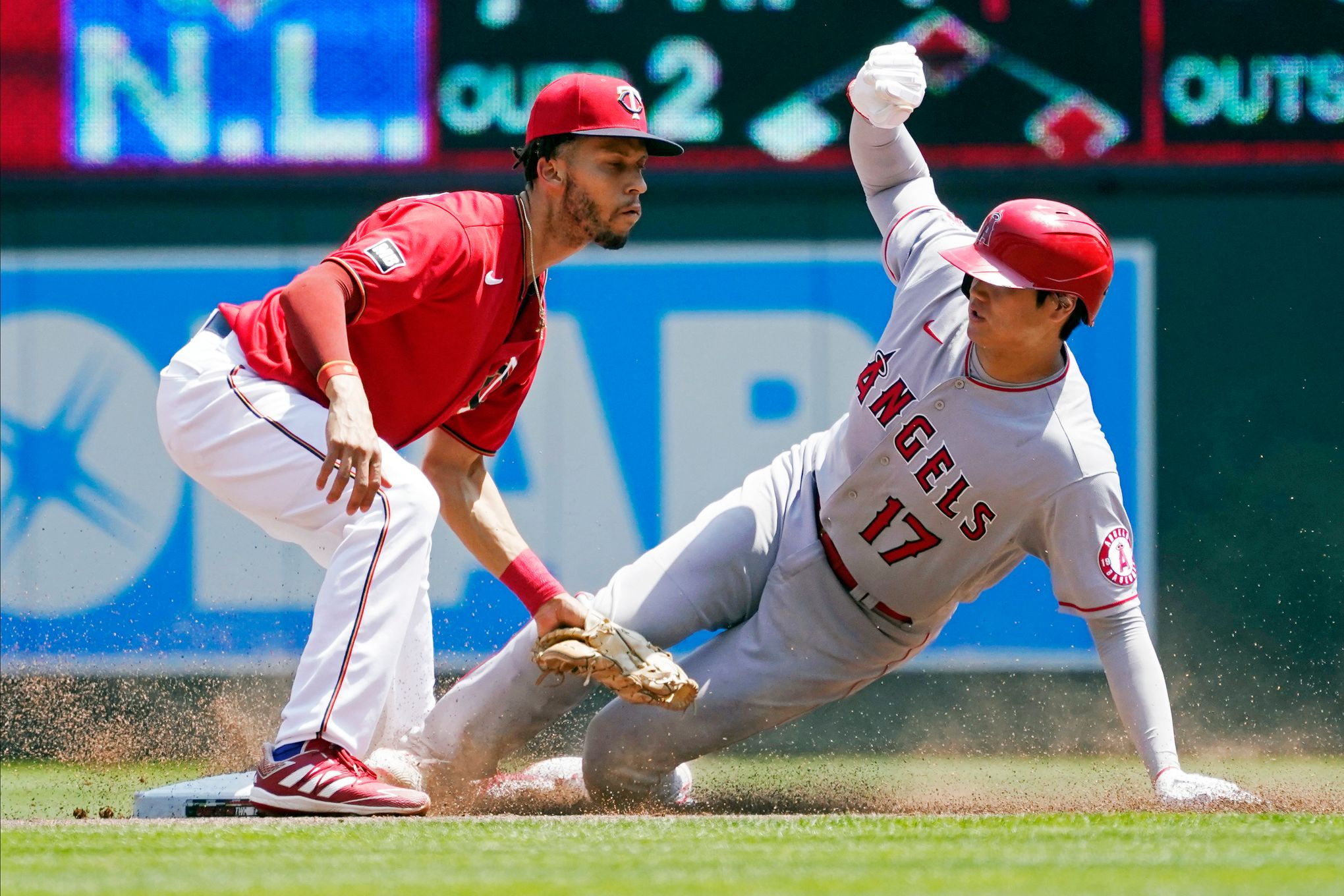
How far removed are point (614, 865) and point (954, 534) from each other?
1238mm

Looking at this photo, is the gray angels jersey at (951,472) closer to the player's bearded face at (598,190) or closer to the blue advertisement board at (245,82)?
the player's bearded face at (598,190)

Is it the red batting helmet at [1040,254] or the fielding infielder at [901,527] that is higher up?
the red batting helmet at [1040,254]

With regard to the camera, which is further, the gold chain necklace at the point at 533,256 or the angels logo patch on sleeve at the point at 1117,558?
Answer: the gold chain necklace at the point at 533,256

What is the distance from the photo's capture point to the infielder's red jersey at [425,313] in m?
2.78

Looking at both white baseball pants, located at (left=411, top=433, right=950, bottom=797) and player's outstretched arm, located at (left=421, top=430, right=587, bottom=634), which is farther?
white baseball pants, located at (left=411, top=433, right=950, bottom=797)

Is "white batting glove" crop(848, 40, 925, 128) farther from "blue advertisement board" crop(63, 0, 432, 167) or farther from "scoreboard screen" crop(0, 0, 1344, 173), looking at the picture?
"blue advertisement board" crop(63, 0, 432, 167)

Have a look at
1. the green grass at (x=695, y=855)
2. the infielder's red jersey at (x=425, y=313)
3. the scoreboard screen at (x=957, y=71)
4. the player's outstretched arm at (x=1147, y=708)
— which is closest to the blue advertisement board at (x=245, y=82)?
the scoreboard screen at (x=957, y=71)

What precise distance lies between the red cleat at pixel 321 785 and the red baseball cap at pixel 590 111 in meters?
1.29

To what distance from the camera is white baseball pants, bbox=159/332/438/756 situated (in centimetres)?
256

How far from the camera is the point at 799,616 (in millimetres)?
3299

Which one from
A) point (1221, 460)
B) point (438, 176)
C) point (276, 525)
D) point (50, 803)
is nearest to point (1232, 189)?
point (1221, 460)

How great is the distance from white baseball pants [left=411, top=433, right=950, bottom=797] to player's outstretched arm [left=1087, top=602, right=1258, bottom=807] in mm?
515

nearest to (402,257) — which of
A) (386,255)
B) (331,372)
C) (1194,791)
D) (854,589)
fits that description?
(386,255)

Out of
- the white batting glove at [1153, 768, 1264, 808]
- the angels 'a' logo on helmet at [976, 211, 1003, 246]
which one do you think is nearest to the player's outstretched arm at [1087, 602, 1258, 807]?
the white batting glove at [1153, 768, 1264, 808]
